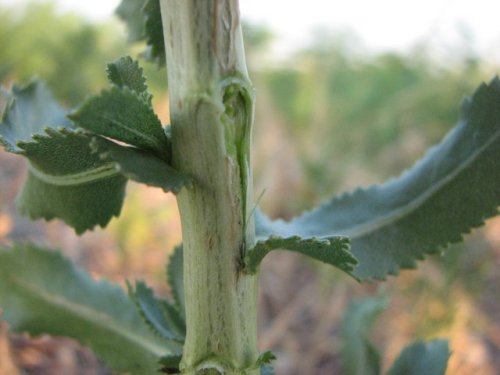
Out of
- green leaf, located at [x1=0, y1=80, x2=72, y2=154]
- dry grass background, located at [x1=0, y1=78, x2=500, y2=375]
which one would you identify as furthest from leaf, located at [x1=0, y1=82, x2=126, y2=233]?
dry grass background, located at [x1=0, y1=78, x2=500, y2=375]

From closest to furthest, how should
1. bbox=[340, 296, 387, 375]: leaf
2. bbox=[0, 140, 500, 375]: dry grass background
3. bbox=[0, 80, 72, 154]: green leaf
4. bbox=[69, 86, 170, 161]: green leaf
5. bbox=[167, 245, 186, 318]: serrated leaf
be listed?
bbox=[69, 86, 170, 161]: green leaf, bbox=[0, 80, 72, 154]: green leaf, bbox=[167, 245, 186, 318]: serrated leaf, bbox=[340, 296, 387, 375]: leaf, bbox=[0, 140, 500, 375]: dry grass background

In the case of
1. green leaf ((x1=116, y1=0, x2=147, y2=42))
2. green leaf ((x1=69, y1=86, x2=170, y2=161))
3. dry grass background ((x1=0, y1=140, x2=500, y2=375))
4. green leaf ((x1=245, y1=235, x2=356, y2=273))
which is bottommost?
green leaf ((x1=245, y1=235, x2=356, y2=273))

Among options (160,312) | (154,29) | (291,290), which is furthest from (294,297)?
(154,29)

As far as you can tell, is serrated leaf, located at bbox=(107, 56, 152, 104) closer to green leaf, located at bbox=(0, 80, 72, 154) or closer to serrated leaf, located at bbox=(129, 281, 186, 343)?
green leaf, located at bbox=(0, 80, 72, 154)

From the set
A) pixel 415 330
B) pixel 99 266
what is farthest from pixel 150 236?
pixel 415 330

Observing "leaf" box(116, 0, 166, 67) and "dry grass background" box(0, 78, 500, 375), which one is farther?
"dry grass background" box(0, 78, 500, 375)

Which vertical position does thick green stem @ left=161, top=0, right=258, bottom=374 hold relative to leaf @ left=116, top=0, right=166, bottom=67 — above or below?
below

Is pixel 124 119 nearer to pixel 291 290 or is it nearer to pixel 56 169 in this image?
pixel 56 169
